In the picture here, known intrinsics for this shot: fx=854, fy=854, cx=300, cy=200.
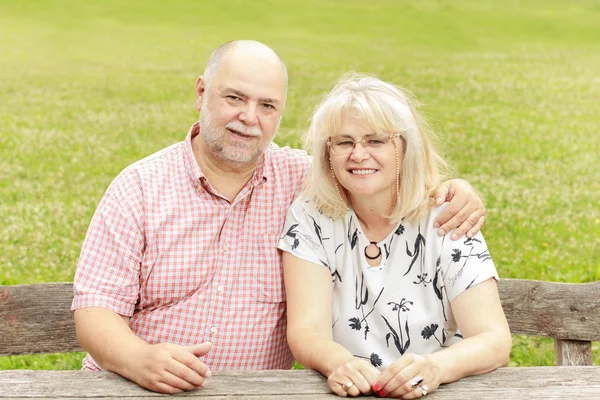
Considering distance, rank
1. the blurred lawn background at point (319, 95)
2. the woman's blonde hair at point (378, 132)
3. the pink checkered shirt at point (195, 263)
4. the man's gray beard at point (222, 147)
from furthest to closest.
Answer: the blurred lawn background at point (319, 95) → the man's gray beard at point (222, 147) → the pink checkered shirt at point (195, 263) → the woman's blonde hair at point (378, 132)

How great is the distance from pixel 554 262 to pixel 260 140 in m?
5.00

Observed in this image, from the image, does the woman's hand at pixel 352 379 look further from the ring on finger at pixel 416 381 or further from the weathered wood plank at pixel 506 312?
the weathered wood plank at pixel 506 312

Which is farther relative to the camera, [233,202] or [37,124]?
[37,124]

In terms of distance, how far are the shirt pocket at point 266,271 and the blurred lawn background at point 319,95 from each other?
0.81 metres

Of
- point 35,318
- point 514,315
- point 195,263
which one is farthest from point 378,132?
point 35,318

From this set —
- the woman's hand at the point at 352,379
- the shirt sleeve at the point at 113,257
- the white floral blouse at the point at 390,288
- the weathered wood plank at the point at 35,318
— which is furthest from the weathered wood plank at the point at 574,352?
the weathered wood plank at the point at 35,318

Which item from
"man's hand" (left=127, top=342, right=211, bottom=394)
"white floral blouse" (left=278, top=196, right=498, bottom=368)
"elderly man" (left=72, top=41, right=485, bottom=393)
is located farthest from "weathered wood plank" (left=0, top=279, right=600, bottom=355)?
"man's hand" (left=127, top=342, right=211, bottom=394)

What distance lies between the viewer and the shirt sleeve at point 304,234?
3.23 meters

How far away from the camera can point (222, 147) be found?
349cm

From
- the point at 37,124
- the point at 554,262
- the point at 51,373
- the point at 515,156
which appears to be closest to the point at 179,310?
the point at 51,373

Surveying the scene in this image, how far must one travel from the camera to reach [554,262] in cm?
777

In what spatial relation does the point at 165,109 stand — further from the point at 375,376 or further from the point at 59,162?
the point at 375,376

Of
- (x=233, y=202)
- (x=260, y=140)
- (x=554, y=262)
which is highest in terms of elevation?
(x=260, y=140)

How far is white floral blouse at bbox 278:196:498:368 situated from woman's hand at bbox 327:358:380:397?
1.92ft
